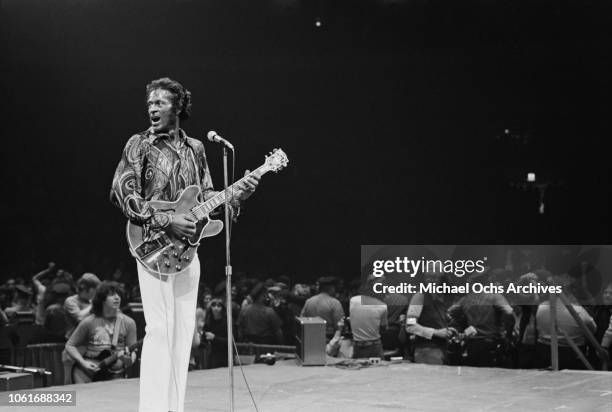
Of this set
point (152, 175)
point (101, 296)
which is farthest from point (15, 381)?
point (152, 175)

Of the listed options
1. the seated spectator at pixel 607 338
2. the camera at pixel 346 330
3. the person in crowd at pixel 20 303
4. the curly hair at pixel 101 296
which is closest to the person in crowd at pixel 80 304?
the person in crowd at pixel 20 303

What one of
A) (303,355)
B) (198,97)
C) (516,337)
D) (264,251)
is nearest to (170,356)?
(303,355)

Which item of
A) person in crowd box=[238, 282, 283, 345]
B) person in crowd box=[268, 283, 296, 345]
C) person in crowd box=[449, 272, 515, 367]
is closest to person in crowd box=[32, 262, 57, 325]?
person in crowd box=[238, 282, 283, 345]

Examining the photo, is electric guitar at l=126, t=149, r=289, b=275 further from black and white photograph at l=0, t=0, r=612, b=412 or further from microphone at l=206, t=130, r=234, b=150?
microphone at l=206, t=130, r=234, b=150

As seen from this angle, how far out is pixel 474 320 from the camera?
7.43m

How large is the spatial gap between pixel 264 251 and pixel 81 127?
4.30 metres

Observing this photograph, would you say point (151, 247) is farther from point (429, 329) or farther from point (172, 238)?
point (429, 329)

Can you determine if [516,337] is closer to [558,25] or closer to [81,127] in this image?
[558,25]

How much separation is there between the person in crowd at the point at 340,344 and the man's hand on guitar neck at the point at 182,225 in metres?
5.17

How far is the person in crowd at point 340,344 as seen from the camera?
8461mm

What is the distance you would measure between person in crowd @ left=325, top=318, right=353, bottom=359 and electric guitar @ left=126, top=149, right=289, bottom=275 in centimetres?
508

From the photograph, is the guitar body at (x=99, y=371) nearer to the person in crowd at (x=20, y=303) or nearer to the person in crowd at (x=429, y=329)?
the person in crowd at (x=429, y=329)

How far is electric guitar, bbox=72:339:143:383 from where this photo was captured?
607cm

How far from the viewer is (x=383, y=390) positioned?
5.38m
